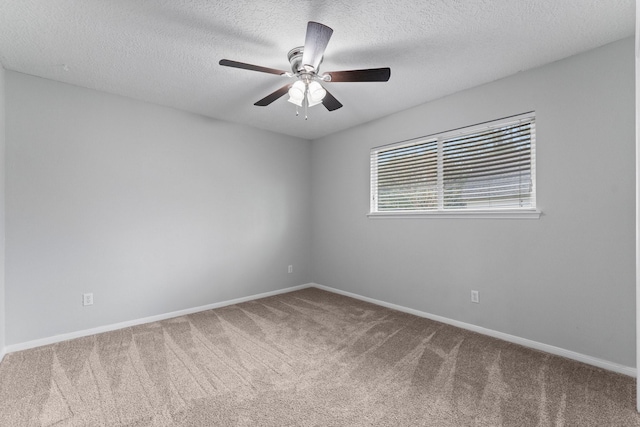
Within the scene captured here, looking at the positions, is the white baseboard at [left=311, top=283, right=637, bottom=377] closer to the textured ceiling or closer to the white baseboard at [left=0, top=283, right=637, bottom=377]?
the white baseboard at [left=0, top=283, right=637, bottom=377]

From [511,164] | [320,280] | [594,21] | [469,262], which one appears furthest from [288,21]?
[320,280]

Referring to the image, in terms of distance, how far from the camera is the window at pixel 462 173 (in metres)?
2.72

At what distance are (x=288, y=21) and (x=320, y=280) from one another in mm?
3651

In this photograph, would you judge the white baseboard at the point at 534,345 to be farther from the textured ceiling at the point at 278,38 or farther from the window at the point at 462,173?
the textured ceiling at the point at 278,38

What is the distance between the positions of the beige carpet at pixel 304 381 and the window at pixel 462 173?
1291mm

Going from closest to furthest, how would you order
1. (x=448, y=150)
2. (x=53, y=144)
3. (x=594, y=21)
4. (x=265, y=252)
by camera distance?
(x=594, y=21)
(x=53, y=144)
(x=448, y=150)
(x=265, y=252)

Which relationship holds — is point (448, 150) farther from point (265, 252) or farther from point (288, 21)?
point (265, 252)

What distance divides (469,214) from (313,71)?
2050mm

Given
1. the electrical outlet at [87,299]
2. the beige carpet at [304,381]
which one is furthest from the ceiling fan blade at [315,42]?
the electrical outlet at [87,299]

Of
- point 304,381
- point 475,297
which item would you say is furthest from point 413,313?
point 304,381

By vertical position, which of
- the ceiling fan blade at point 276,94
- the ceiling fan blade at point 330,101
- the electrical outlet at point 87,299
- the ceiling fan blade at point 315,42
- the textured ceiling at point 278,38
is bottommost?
the electrical outlet at point 87,299

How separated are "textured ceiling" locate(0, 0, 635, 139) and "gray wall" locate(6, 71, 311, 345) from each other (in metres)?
0.42

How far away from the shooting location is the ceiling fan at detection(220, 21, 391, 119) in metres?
1.80

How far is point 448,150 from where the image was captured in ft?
10.7
